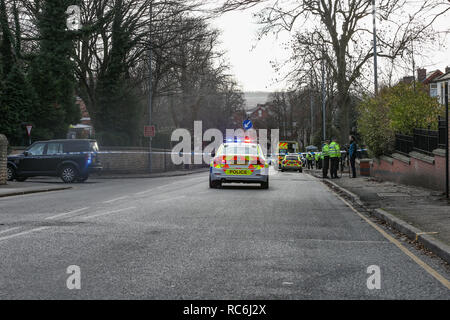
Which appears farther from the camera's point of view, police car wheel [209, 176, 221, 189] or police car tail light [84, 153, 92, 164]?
police car tail light [84, 153, 92, 164]

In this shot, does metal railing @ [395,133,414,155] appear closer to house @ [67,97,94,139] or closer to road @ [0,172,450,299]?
road @ [0,172,450,299]

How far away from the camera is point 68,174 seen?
1020 inches

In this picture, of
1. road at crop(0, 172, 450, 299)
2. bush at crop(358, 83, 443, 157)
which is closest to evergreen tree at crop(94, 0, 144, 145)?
bush at crop(358, 83, 443, 157)

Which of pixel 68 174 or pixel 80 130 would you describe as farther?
pixel 80 130

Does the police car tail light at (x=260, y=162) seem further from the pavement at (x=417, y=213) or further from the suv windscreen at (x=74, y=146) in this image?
the suv windscreen at (x=74, y=146)

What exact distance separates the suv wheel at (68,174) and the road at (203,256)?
13.6 meters

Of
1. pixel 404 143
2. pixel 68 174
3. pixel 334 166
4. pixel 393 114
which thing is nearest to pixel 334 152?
pixel 334 166

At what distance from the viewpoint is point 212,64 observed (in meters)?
55.1

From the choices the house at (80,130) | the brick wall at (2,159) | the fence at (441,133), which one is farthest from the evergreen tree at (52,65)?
the fence at (441,133)

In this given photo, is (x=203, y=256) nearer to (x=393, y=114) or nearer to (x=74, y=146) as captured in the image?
(x=393, y=114)

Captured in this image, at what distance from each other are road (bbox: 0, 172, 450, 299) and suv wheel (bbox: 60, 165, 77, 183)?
13.6m

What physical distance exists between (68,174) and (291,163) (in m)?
24.7

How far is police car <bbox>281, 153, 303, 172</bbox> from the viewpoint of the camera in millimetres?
47250

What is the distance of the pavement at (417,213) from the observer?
8.23 meters
